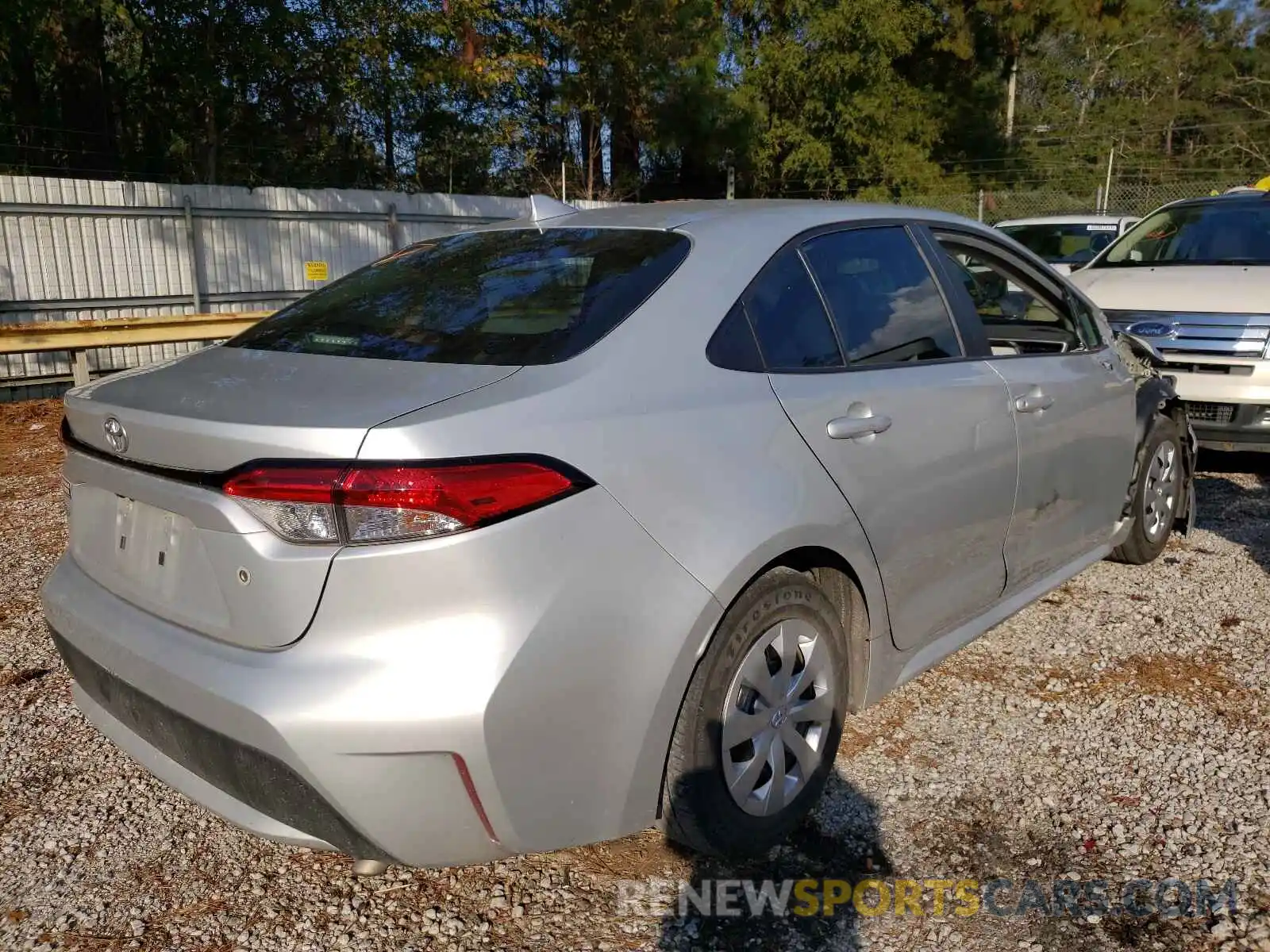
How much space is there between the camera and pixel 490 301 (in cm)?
264

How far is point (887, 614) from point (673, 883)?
94cm

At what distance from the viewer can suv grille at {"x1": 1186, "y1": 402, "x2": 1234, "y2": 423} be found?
5996 millimetres

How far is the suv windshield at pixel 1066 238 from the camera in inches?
463

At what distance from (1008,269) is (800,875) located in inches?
96.3

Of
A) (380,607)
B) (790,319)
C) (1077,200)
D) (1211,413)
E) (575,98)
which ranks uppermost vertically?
(575,98)

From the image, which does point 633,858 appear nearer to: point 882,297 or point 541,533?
point 541,533

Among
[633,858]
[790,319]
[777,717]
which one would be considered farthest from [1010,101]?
[633,858]

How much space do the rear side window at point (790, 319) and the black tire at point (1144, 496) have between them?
2.29m

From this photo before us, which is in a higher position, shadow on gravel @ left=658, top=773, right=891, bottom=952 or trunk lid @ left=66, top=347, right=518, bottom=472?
trunk lid @ left=66, top=347, right=518, bottom=472

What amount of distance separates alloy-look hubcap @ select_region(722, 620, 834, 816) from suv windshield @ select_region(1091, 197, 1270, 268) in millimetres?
5660

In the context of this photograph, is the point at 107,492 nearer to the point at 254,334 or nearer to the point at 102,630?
the point at 102,630

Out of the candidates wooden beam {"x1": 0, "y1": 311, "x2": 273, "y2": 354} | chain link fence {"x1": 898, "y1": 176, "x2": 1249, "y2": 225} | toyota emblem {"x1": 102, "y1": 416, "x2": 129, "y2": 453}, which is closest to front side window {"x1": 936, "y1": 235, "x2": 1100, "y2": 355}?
toyota emblem {"x1": 102, "y1": 416, "x2": 129, "y2": 453}

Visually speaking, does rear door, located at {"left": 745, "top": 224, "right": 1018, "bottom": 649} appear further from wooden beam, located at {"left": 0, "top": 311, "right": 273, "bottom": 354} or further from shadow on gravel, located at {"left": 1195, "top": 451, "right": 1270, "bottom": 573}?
wooden beam, located at {"left": 0, "top": 311, "right": 273, "bottom": 354}

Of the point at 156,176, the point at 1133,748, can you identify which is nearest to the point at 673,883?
the point at 1133,748
